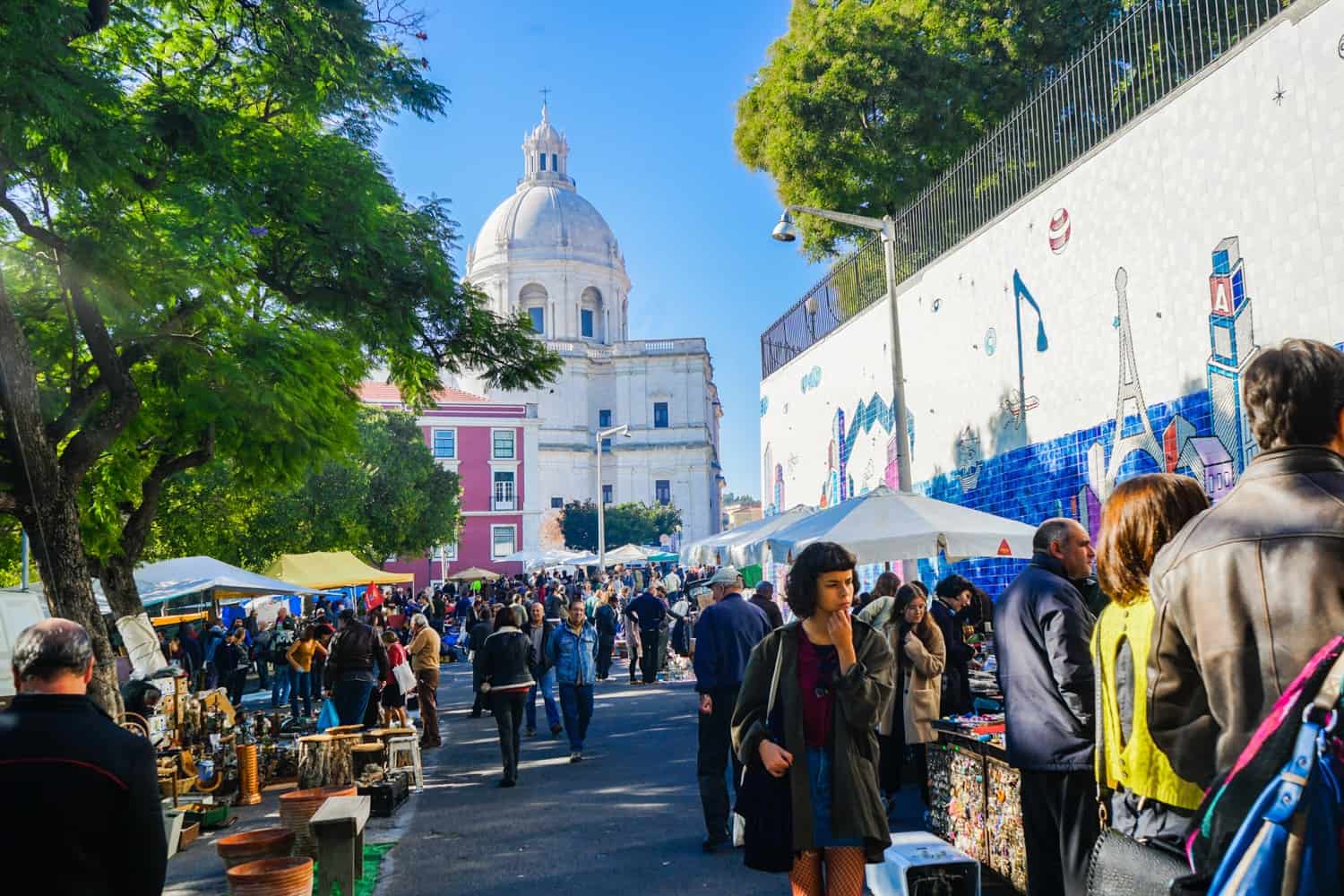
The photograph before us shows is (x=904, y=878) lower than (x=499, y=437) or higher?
lower

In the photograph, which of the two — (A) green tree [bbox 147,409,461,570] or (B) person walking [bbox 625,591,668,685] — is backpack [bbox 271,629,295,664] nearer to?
(A) green tree [bbox 147,409,461,570]

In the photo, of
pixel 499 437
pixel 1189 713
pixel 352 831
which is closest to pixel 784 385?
pixel 352 831

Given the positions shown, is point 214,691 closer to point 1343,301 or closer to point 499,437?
point 1343,301

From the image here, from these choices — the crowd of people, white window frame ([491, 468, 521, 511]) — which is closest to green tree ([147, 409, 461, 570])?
the crowd of people

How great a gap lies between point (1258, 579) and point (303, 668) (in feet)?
53.2

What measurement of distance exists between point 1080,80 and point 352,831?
10.5 metres

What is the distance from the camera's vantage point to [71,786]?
3.08 m

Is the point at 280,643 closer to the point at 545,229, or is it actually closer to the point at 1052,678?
the point at 1052,678

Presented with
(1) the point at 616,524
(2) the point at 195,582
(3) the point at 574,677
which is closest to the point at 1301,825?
(3) the point at 574,677

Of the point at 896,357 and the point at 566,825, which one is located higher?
the point at 896,357

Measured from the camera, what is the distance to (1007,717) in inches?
173

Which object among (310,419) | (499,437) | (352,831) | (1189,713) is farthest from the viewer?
(499,437)

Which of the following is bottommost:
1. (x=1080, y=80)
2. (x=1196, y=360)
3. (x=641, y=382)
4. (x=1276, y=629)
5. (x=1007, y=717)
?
(x=1007, y=717)

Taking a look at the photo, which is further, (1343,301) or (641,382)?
(641,382)
